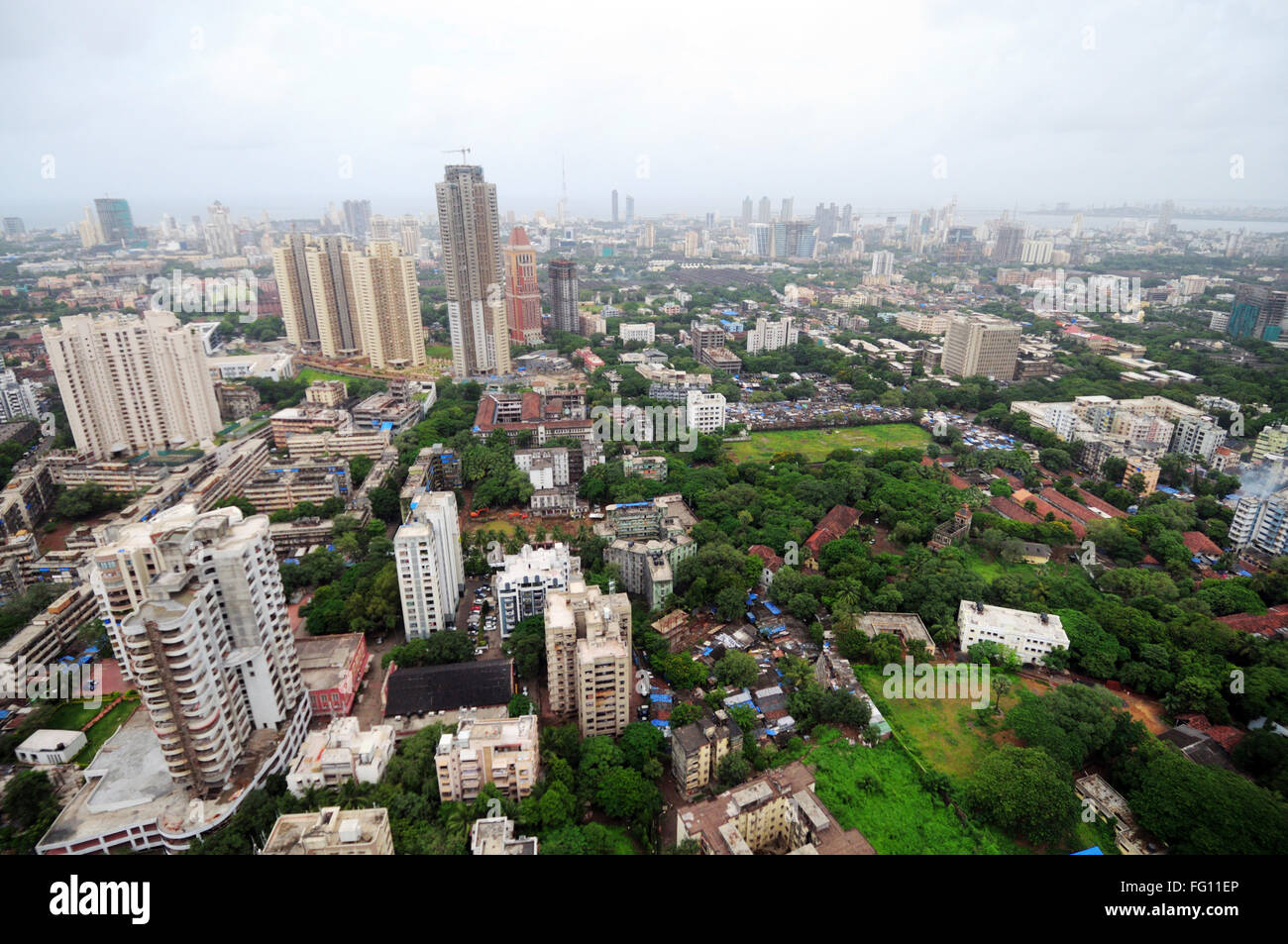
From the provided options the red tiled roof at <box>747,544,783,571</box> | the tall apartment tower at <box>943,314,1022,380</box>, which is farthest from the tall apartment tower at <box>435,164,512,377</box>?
the tall apartment tower at <box>943,314,1022,380</box>

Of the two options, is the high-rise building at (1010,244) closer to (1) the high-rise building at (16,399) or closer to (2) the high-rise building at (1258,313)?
(2) the high-rise building at (1258,313)

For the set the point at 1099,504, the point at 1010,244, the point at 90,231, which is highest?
the point at 90,231

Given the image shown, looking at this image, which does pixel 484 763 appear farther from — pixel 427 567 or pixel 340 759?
pixel 427 567

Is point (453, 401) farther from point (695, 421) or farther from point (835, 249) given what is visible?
point (835, 249)

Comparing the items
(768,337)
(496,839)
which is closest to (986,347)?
(768,337)

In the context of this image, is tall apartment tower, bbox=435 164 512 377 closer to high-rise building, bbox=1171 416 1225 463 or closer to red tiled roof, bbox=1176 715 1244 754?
high-rise building, bbox=1171 416 1225 463
